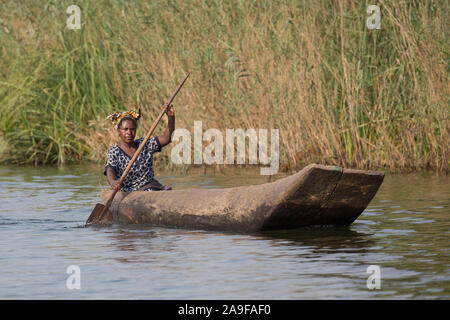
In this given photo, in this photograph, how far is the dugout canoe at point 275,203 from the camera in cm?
807

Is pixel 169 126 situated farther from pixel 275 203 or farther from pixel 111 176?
pixel 275 203

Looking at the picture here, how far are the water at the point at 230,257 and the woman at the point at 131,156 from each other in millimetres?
611

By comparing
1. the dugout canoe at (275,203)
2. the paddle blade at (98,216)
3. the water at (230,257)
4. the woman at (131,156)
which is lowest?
the water at (230,257)

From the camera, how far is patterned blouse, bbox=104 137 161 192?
9.88 meters

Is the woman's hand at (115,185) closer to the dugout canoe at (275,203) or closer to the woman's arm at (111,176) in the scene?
the woman's arm at (111,176)

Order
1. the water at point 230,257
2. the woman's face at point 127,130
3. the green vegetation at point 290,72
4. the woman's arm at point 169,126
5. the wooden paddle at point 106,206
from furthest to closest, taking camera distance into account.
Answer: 1. the green vegetation at point 290,72
2. the woman's face at point 127,130
3. the woman's arm at point 169,126
4. the wooden paddle at point 106,206
5. the water at point 230,257

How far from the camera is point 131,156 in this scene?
991cm

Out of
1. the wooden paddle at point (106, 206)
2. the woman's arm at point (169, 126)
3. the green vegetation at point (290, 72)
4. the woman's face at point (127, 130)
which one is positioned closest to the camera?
the wooden paddle at point (106, 206)

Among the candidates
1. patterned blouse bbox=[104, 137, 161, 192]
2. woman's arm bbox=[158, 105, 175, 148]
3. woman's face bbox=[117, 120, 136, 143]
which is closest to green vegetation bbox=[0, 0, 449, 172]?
woman's arm bbox=[158, 105, 175, 148]

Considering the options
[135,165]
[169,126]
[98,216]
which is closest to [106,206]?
[98,216]

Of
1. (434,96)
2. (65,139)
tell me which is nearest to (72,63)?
(65,139)

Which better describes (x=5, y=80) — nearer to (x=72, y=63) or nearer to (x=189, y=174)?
(x=72, y=63)

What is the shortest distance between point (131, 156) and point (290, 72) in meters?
2.87

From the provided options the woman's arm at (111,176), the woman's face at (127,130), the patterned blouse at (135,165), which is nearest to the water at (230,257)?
the woman's arm at (111,176)
